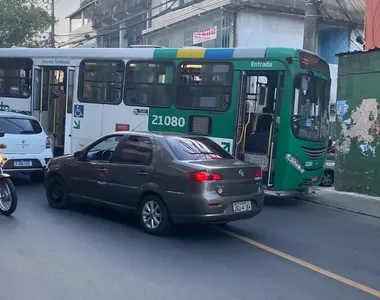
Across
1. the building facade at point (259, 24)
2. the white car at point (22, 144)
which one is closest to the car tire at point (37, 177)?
the white car at point (22, 144)

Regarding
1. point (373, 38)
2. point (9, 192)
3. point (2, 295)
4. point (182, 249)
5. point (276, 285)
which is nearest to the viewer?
point (2, 295)

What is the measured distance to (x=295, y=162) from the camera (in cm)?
1152

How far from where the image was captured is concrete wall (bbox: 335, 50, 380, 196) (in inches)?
516

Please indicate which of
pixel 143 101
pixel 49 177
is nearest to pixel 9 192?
pixel 49 177

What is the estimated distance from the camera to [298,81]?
1138cm

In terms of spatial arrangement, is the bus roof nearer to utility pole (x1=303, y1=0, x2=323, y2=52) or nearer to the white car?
the white car

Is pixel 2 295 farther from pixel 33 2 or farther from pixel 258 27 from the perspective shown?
pixel 33 2

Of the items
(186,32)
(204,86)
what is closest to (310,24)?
(204,86)

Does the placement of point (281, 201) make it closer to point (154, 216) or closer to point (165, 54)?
point (165, 54)

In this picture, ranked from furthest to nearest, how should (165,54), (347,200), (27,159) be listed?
(165,54) < (347,200) < (27,159)

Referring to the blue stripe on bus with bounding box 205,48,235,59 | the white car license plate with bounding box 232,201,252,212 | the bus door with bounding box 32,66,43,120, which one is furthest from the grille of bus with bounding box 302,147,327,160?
the bus door with bounding box 32,66,43,120

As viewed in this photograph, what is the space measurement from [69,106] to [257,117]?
17.5 ft

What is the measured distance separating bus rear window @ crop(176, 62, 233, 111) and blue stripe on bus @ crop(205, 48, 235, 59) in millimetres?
171

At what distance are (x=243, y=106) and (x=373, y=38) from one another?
6013mm
